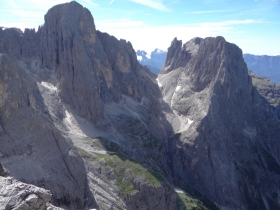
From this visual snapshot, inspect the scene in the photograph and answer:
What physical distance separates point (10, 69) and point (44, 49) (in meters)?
69.8

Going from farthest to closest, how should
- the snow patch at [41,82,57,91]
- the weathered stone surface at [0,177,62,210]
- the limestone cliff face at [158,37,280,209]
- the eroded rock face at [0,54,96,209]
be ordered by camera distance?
the limestone cliff face at [158,37,280,209]
the snow patch at [41,82,57,91]
the eroded rock face at [0,54,96,209]
the weathered stone surface at [0,177,62,210]

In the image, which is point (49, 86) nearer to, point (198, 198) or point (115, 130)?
point (115, 130)

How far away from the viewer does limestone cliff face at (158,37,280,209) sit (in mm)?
156750

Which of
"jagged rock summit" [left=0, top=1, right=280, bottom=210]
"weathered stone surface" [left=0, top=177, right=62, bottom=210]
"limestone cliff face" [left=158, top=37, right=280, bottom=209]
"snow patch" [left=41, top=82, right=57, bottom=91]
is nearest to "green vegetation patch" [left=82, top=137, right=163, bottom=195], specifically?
"jagged rock summit" [left=0, top=1, right=280, bottom=210]

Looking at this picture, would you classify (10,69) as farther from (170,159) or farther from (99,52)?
(170,159)

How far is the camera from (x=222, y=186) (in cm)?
15475

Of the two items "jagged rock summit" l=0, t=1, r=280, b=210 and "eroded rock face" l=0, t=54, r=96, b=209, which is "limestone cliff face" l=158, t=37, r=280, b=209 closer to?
"jagged rock summit" l=0, t=1, r=280, b=210

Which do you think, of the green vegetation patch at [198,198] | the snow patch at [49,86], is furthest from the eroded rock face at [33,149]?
the green vegetation patch at [198,198]

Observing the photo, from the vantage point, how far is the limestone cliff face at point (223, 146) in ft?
514

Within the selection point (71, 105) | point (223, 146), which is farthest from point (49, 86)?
point (223, 146)

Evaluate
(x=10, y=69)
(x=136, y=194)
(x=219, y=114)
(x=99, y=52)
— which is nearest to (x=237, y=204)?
(x=219, y=114)

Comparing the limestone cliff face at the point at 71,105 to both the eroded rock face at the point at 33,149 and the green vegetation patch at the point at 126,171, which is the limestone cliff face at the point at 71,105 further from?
the green vegetation patch at the point at 126,171

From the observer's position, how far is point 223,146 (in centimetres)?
16875

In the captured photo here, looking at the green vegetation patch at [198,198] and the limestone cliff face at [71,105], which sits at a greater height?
the limestone cliff face at [71,105]
